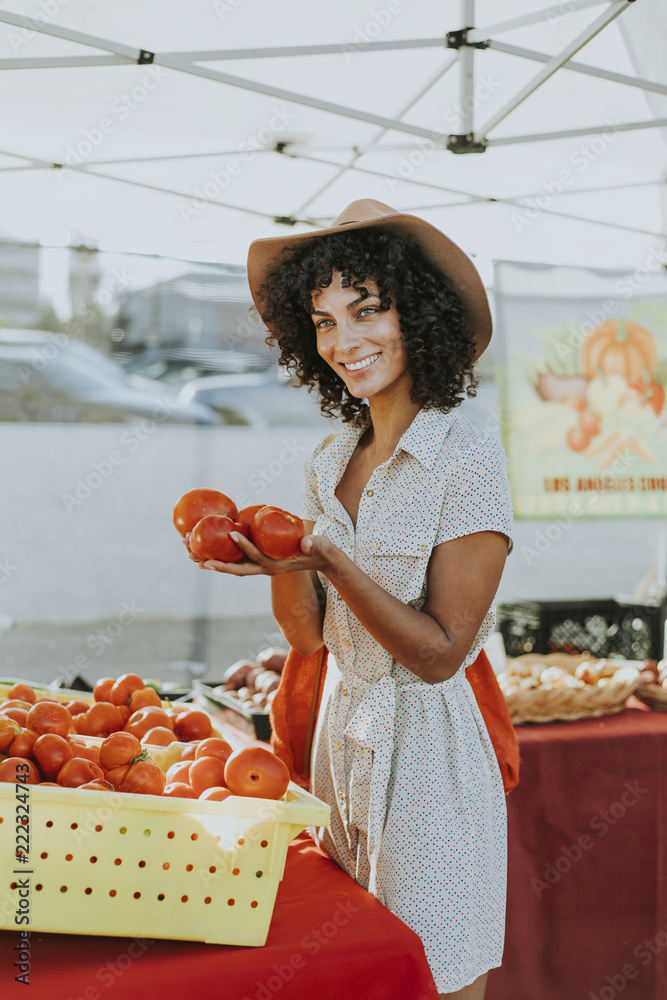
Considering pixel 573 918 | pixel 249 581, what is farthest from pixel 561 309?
pixel 249 581

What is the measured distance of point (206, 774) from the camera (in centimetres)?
147

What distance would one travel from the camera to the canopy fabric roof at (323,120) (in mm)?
2875

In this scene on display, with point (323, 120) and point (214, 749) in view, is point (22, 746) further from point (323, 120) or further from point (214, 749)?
point (323, 120)

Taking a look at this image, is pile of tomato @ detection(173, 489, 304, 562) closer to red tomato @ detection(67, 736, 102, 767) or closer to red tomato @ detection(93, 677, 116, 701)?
red tomato @ detection(67, 736, 102, 767)

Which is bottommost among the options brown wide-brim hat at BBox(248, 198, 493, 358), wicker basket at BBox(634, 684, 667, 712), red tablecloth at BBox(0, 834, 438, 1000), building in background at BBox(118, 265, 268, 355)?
wicker basket at BBox(634, 684, 667, 712)

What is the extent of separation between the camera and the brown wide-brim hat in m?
1.81

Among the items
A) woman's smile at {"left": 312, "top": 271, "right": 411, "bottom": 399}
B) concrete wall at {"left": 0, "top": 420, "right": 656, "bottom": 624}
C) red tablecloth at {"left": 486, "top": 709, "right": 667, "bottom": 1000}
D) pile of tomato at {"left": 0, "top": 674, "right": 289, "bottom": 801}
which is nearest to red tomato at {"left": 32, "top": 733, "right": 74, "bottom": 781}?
pile of tomato at {"left": 0, "top": 674, "right": 289, "bottom": 801}

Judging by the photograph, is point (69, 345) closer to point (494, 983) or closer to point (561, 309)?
point (561, 309)

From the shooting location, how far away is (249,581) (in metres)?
8.55

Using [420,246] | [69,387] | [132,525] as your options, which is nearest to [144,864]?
[420,246]

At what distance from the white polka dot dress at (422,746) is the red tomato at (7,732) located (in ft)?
2.05

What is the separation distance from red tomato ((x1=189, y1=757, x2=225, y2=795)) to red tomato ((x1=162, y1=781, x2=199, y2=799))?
20 millimetres

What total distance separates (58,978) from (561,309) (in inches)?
144

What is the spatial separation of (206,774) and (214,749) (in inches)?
5.0
